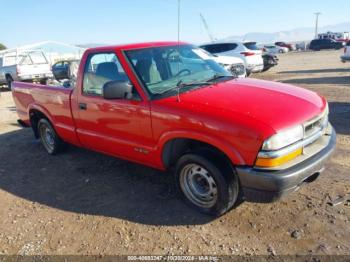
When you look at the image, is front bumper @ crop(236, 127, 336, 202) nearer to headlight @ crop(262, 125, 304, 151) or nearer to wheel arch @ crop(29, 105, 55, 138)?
headlight @ crop(262, 125, 304, 151)

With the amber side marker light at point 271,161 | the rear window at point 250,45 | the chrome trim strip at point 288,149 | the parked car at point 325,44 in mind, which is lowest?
the parked car at point 325,44

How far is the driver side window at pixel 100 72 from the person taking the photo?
4270 mm

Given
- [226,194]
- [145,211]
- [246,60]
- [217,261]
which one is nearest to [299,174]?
[226,194]

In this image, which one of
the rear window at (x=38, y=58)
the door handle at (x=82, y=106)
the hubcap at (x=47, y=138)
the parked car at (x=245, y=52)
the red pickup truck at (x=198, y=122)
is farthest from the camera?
the rear window at (x=38, y=58)

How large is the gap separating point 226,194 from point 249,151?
1.95 feet

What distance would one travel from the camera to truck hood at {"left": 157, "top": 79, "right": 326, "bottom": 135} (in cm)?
318

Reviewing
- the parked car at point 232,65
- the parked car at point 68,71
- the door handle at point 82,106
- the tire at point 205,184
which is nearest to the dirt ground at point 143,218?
the tire at point 205,184

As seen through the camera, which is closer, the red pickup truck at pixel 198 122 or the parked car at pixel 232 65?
the red pickup truck at pixel 198 122

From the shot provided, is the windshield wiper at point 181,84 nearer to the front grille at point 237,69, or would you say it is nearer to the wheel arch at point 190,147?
the wheel arch at point 190,147

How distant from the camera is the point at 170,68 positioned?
4.22 metres

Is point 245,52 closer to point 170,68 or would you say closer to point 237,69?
point 237,69

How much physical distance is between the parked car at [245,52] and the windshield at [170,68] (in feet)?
35.9

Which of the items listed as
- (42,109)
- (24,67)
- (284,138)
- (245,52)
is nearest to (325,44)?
(245,52)

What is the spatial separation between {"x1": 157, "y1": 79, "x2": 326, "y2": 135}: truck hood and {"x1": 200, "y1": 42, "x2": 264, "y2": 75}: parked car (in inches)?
451
